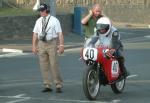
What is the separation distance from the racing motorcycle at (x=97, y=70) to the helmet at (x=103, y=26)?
Answer: 462 mm

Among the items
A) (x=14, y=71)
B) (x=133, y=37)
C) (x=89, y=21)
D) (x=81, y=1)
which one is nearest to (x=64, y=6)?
(x=81, y=1)

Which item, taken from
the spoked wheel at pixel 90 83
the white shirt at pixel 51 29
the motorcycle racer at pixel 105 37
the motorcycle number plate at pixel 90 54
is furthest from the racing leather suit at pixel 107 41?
the white shirt at pixel 51 29

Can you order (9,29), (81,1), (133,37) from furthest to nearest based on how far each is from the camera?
A: (81,1) → (133,37) → (9,29)

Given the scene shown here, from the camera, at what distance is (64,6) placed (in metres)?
49.6

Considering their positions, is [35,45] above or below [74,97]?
above

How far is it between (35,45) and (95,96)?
72.0 inches

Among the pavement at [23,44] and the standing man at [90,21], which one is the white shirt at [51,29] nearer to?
the standing man at [90,21]

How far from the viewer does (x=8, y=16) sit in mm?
29906

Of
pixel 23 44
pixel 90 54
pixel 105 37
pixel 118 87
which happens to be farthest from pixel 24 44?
pixel 90 54

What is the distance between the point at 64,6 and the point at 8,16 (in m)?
19.9

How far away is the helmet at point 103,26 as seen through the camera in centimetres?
1233

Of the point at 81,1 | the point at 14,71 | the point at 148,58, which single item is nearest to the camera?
the point at 14,71

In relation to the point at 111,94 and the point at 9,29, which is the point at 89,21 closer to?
the point at 111,94

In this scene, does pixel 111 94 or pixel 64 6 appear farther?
pixel 64 6
